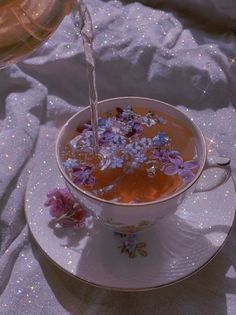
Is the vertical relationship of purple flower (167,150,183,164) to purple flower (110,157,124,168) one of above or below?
below

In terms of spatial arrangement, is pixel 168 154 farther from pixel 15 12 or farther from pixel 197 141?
pixel 15 12

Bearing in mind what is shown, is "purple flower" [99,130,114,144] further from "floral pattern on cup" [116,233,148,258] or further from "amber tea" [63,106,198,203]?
"floral pattern on cup" [116,233,148,258]

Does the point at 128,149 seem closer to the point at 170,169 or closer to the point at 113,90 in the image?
the point at 170,169

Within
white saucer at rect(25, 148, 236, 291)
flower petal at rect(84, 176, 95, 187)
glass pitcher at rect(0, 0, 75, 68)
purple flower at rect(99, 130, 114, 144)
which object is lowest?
white saucer at rect(25, 148, 236, 291)

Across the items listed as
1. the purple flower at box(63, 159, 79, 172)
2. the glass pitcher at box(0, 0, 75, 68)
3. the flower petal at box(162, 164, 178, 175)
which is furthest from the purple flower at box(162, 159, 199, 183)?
the glass pitcher at box(0, 0, 75, 68)

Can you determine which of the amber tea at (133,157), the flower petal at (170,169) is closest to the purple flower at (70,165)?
the amber tea at (133,157)

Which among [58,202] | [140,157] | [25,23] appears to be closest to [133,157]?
[140,157]
